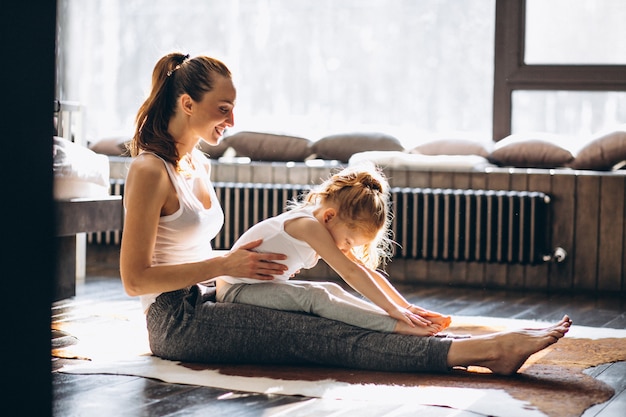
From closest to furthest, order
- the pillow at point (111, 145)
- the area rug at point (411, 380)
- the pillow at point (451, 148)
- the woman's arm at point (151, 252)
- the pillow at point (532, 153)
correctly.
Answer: the area rug at point (411, 380) → the woman's arm at point (151, 252) → the pillow at point (532, 153) → the pillow at point (451, 148) → the pillow at point (111, 145)

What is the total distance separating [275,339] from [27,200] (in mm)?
A: 1541

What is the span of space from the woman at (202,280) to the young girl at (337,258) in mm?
32

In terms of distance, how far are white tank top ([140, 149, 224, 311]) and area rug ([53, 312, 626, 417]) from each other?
9.4 inches

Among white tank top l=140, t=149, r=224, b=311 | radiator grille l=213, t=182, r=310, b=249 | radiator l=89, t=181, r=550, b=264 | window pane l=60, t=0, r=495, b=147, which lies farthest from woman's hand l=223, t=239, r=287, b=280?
window pane l=60, t=0, r=495, b=147

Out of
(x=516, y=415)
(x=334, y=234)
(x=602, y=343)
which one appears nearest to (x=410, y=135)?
(x=602, y=343)

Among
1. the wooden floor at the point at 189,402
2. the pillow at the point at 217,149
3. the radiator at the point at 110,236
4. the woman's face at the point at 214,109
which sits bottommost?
the wooden floor at the point at 189,402

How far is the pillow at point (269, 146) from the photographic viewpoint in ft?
16.8

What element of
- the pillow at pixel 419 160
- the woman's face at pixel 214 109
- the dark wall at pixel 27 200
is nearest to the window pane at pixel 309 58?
the pillow at pixel 419 160

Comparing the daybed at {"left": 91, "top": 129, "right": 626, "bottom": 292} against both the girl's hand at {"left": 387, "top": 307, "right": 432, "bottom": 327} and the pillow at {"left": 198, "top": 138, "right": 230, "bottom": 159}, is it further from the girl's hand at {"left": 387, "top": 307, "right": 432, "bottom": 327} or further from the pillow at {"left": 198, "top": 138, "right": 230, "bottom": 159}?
the girl's hand at {"left": 387, "top": 307, "right": 432, "bottom": 327}

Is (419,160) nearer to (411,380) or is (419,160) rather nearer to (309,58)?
(309,58)

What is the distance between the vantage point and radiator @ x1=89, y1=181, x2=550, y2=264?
4.59 meters

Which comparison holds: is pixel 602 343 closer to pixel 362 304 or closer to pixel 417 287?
pixel 362 304

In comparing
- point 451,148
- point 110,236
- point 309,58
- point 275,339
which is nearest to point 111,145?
point 110,236

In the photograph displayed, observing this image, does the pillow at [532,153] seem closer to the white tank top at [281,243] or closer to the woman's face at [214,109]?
the white tank top at [281,243]
